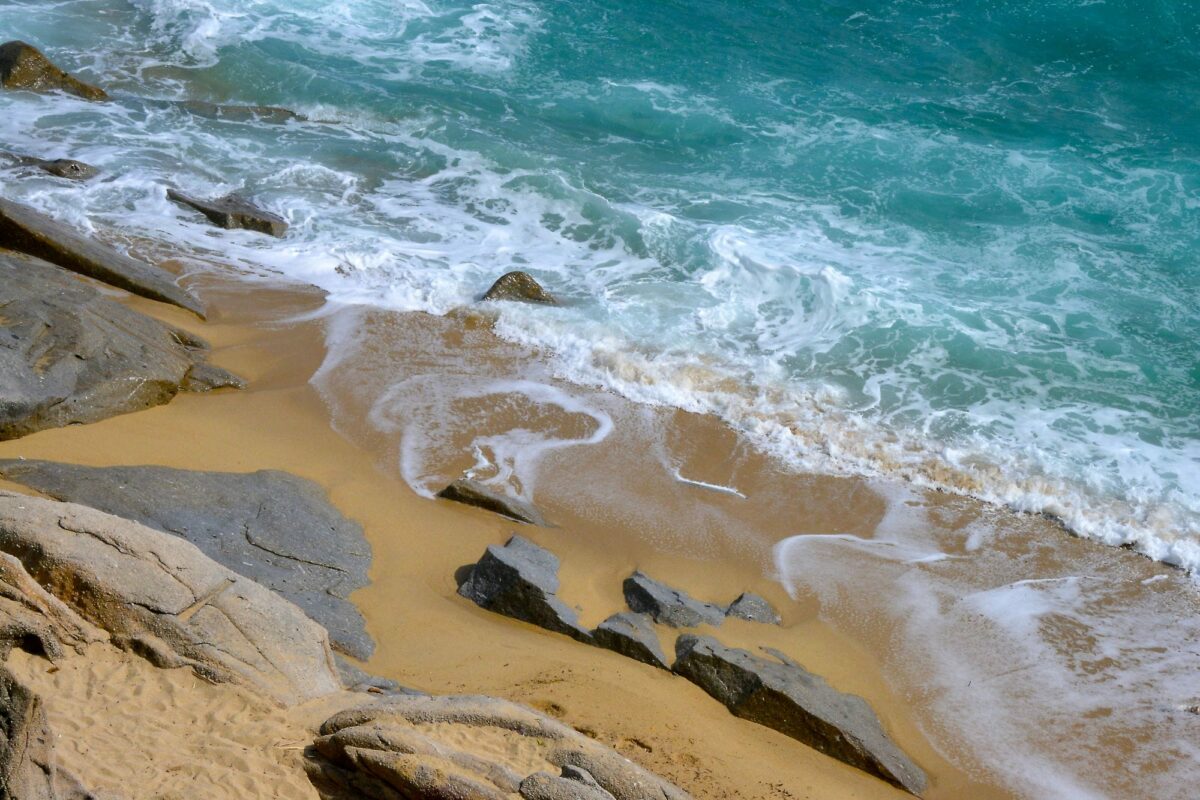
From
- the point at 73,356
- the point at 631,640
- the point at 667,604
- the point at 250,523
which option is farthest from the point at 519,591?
the point at 73,356

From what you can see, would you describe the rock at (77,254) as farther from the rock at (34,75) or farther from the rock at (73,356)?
the rock at (34,75)

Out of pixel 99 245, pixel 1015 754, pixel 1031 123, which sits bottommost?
pixel 1015 754

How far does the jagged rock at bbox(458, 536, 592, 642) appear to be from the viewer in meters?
6.00

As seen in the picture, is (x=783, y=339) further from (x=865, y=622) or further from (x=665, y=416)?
(x=865, y=622)

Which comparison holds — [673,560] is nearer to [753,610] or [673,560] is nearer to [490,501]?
[753,610]

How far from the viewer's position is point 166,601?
4578 mm

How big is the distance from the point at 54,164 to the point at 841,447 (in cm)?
917

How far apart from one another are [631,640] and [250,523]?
2382 millimetres

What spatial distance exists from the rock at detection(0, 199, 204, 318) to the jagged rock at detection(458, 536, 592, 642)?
445 centimetres

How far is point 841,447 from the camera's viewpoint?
854 centimetres

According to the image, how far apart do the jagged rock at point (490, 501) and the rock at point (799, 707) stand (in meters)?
1.69

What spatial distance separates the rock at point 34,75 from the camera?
14.1 m

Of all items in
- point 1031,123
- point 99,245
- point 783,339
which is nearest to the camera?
point 99,245

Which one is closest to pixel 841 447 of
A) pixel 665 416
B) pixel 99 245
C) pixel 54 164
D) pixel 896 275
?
pixel 665 416
